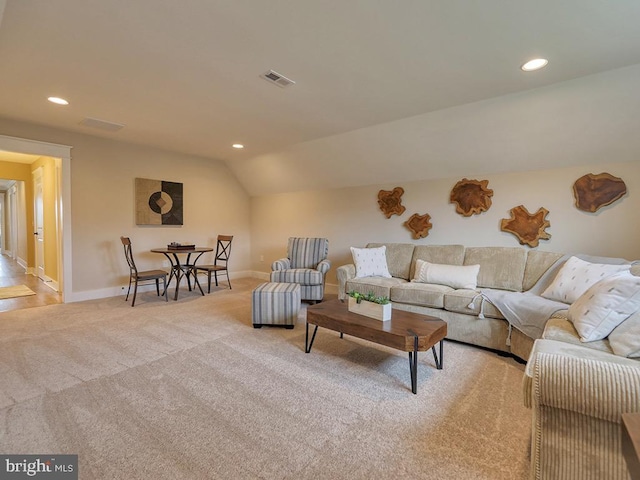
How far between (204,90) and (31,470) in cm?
287

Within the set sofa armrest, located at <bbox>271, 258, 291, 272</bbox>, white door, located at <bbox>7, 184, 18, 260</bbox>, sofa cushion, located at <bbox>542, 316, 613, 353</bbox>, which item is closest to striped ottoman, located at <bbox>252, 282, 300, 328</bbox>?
sofa armrest, located at <bbox>271, 258, 291, 272</bbox>

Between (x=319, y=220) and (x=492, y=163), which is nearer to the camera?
(x=492, y=163)

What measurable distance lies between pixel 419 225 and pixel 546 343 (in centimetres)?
263

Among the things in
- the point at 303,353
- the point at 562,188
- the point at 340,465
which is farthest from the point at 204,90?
the point at 562,188

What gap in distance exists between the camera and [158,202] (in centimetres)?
505

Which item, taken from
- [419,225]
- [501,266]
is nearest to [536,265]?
[501,266]

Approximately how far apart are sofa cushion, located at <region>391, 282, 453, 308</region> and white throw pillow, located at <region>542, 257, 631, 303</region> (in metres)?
0.88

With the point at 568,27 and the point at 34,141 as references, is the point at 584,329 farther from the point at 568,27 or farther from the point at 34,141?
the point at 34,141

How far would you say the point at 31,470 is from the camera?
1379 mm

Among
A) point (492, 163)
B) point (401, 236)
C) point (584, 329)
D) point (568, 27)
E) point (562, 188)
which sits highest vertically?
point (568, 27)

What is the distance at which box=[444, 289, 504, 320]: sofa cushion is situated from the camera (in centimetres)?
272

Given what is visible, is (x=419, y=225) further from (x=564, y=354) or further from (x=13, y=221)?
(x=13, y=221)

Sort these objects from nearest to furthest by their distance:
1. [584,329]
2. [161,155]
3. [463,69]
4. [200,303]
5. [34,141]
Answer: [584,329] < [463,69] < [34,141] < [200,303] < [161,155]

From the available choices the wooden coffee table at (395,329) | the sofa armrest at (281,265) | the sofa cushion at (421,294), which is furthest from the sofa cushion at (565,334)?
the sofa armrest at (281,265)
